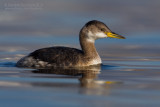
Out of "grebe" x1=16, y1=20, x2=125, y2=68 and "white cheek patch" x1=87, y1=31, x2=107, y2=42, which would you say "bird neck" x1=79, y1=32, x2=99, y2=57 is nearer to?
"grebe" x1=16, y1=20, x2=125, y2=68

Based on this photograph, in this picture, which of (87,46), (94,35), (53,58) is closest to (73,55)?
(53,58)

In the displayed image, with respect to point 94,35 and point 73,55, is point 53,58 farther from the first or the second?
point 94,35

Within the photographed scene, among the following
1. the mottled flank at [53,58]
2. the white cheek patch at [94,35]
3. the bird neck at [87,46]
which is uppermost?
the white cheek patch at [94,35]

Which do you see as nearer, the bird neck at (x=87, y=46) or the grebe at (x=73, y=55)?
the grebe at (x=73, y=55)

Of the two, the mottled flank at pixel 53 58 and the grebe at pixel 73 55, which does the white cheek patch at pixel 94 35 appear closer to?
the grebe at pixel 73 55

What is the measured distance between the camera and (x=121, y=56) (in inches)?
707

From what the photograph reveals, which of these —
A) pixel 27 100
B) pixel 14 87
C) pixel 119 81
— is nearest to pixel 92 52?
pixel 119 81

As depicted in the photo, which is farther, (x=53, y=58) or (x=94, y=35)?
(x=94, y=35)

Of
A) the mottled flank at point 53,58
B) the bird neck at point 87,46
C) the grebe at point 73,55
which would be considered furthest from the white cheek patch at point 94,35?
the mottled flank at point 53,58

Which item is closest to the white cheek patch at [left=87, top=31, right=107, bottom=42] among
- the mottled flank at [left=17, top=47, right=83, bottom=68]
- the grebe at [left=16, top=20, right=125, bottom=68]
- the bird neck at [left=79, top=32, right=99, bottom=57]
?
the grebe at [left=16, top=20, right=125, bottom=68]

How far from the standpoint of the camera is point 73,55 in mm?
13305

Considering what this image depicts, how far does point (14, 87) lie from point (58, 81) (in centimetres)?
127

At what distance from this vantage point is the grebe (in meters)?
13.1

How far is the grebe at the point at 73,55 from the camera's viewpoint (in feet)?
43.0
